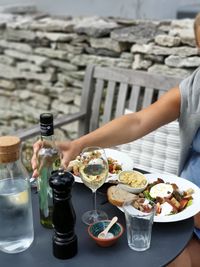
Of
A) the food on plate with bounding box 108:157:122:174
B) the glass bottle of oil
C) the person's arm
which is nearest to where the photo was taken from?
the glass bottle of oil

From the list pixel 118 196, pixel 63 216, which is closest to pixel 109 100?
pixel 118 196

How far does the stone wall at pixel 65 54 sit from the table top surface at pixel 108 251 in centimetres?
142

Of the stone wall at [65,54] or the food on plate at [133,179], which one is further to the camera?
the stone wall at [65,54]

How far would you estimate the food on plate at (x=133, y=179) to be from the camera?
1559 millimetres

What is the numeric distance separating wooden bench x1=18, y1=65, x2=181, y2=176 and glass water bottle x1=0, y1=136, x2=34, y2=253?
96cm

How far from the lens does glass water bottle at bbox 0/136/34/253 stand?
1292 mm

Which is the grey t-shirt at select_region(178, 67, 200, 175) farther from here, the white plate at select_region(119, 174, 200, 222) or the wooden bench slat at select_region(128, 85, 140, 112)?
the wooden bench slat at select_region(128, 85, 140, 112)

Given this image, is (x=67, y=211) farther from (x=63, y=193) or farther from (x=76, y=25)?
(x=76, y=25)

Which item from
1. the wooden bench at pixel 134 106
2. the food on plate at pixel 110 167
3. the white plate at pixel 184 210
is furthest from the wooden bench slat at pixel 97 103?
the white plate at pixel 184 210

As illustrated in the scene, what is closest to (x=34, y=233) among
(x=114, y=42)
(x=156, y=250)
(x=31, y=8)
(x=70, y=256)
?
(x=70, y=256)

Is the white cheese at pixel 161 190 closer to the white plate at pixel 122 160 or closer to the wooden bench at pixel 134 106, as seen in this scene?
the white plate at pixel 122 160

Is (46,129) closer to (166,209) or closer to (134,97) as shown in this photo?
(166,209)

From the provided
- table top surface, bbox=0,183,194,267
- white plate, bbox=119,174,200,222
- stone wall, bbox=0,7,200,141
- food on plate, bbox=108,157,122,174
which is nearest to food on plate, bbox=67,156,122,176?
food on plate, bbox=108,157,122,174

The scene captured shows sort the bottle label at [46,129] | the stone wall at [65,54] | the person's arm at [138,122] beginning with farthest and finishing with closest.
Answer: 1. the stone wall at [65,54]
2. the person's arm at [138,122]
3. the bottle label at [46,129]
